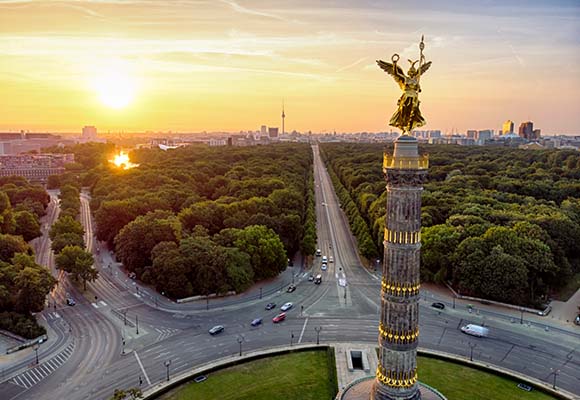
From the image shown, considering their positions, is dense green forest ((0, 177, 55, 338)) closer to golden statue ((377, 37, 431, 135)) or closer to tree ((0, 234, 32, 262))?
tree ((0, 234, 32, 262))

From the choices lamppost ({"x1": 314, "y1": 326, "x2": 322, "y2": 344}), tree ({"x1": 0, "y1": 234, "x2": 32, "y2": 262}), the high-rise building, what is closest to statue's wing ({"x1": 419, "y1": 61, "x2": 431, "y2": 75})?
the high-rise building

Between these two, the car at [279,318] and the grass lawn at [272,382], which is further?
the car at [279,318]

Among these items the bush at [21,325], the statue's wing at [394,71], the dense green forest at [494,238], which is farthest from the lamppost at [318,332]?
the statue's wing at [394,71]


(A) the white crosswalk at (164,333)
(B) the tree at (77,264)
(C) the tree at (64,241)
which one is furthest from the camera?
(C) the tree at (64,241)

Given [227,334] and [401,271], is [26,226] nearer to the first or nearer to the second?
[227,334]

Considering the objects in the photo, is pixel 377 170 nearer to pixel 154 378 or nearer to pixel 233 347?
pixel 233 347

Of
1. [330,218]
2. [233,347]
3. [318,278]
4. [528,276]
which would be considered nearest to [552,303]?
[528,276]

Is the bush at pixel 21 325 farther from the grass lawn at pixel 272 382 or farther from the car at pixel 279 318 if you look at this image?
the car at pixel 279 318

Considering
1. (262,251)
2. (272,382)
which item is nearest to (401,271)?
(272,382)
